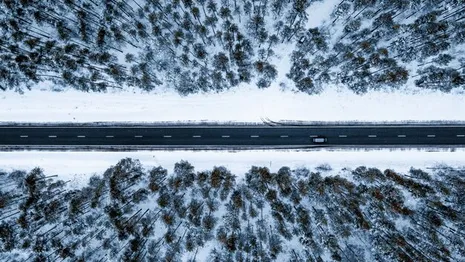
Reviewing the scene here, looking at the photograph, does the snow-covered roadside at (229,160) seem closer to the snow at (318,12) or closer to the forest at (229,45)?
the forest at (229,45)

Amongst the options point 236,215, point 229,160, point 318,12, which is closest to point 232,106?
point 229,160

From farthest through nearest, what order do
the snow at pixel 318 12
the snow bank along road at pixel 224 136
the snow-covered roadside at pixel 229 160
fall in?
1. the snow bank along road at pixel 224 136
2. the snow-covered roadside at pixel 229 160
3. the snow at pixel 318 12

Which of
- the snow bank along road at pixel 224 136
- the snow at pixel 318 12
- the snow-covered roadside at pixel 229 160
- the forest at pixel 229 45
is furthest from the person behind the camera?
the snow bank along road at pixel 224 136

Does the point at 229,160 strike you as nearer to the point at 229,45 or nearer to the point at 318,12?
the point at 229,45

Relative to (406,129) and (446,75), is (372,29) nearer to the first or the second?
(446,75)

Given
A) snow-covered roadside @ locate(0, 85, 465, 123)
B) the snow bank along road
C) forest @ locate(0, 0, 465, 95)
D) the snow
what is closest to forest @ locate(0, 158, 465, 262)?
the snow bank along road

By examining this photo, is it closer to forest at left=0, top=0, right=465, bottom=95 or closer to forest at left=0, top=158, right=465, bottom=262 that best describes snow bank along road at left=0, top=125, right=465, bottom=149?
forest at left=0, top=158, right=465, bottom=262

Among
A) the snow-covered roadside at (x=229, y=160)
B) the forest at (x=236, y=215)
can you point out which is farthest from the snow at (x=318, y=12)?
the forest at (x=236, y=215)
